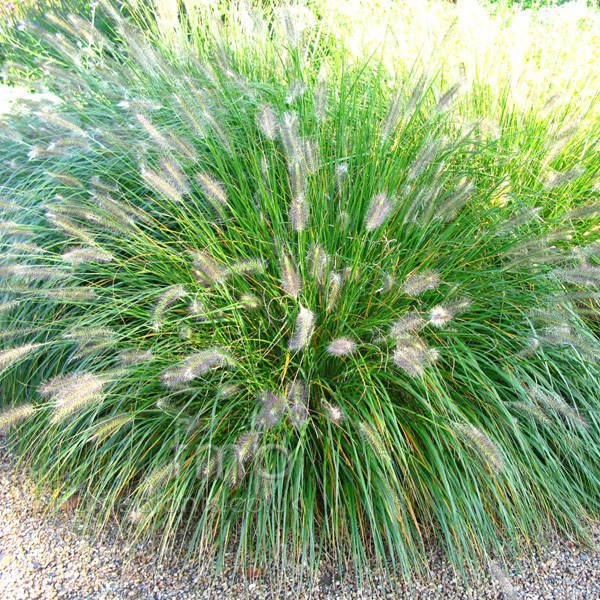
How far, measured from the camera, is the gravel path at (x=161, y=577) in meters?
2.18

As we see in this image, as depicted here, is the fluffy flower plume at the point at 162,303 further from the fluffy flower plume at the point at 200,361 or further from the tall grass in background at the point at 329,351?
the fluffy flower plume at the point at 200,361

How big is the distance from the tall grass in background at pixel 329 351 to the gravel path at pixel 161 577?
100mm

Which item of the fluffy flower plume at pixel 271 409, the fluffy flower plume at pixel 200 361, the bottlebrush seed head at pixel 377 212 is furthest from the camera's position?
the bottlebrush seed head at pixel 377 212

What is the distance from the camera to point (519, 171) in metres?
2.99

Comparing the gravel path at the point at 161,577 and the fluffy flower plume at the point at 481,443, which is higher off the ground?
the fluffy flower plume at the point at 481,443

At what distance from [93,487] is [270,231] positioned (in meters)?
1.50

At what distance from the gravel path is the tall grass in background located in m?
0.10

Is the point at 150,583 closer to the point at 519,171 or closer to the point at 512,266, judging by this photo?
the point at 512,266

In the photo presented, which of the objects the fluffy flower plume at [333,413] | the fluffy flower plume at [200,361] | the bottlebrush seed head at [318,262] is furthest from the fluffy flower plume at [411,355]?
the fluffy flower plume at [200,361]

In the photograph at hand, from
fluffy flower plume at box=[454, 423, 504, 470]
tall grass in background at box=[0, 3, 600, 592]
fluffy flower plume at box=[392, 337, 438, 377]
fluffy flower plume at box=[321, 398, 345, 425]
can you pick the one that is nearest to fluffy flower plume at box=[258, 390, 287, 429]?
tall grass in background at box=[0, 3, 600, 592]

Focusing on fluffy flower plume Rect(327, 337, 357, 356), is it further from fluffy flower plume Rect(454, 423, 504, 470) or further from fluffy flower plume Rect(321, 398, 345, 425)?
fluffy flower plume Rect(454, 423, 504, 470)

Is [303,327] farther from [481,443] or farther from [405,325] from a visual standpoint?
[481,443]

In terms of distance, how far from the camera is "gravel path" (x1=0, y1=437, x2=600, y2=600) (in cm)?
218

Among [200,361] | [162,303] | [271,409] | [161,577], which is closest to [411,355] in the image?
[271,409]
